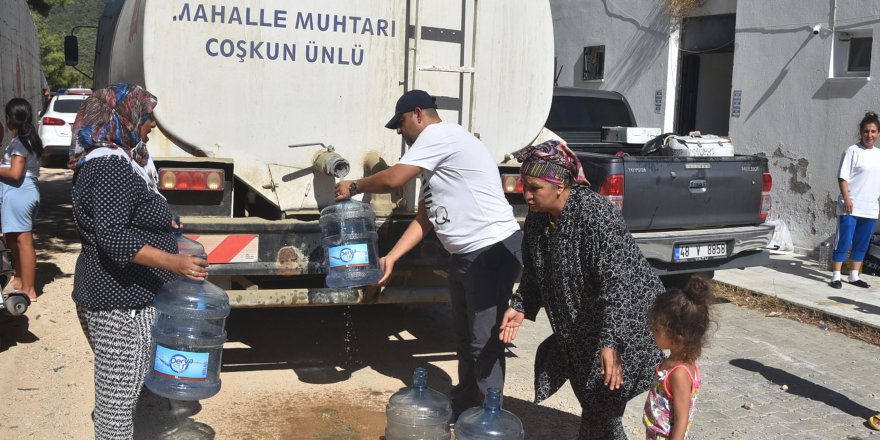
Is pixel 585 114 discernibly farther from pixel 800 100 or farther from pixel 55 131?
pixel 55 131

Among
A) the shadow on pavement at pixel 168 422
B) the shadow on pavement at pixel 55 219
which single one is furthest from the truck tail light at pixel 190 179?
the shadow on pavement at pixel 55 219

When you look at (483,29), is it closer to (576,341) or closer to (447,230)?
(447,230)

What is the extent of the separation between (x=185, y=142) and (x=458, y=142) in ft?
5.52

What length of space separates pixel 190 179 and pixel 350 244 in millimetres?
1044

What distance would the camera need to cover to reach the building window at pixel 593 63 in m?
14.5

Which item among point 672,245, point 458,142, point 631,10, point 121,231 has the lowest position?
point 672,245

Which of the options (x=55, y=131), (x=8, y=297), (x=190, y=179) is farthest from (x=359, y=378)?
(x=55, y=131)

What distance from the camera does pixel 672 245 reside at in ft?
24.0

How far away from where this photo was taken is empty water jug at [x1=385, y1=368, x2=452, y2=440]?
432 cm

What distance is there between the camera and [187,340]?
12.2 feet

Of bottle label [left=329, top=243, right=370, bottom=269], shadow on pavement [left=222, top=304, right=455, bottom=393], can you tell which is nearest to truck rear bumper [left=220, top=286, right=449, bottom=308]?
bottle label [left=329, top=243, right=370, bottom=269]

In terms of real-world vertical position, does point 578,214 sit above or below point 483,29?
below

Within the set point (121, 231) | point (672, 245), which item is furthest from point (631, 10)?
point (121, 231)

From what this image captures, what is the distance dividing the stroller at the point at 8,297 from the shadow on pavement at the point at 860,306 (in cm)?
730
